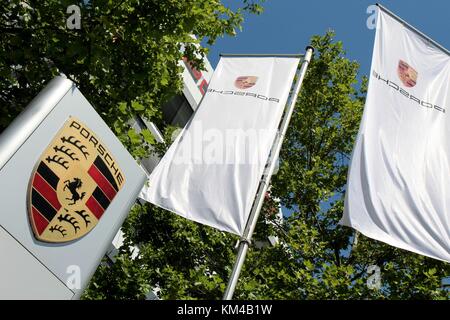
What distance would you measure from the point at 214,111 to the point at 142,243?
6.83m

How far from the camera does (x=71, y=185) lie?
429cm

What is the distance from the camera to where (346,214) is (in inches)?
269

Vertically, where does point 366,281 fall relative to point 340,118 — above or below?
below

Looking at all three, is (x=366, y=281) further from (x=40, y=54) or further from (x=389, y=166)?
(x=40, y=54)

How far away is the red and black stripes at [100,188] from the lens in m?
4.49

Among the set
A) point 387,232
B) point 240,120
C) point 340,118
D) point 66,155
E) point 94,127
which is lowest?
point 66,155

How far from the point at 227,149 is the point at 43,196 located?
3.81 m

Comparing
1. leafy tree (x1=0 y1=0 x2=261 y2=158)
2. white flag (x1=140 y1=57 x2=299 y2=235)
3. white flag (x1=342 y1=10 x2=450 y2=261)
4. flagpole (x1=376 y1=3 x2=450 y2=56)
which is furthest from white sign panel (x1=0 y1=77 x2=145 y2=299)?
flagpole (x1=376 y1=3 x2=450 y2=56)

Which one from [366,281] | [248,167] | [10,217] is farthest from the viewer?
[366,281]

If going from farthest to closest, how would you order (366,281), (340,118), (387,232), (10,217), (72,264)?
(340,118), (366,281), (387,232), (72,264), (10,217)

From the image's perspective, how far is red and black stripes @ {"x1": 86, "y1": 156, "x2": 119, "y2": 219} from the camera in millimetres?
4488

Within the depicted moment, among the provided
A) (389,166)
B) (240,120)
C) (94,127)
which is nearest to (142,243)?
(240,120)

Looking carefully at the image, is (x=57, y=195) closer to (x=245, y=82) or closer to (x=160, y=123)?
(x=245, y=82)

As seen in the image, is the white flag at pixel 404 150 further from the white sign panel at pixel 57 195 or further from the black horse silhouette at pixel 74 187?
the black horse silhouette at pixel 74 187
